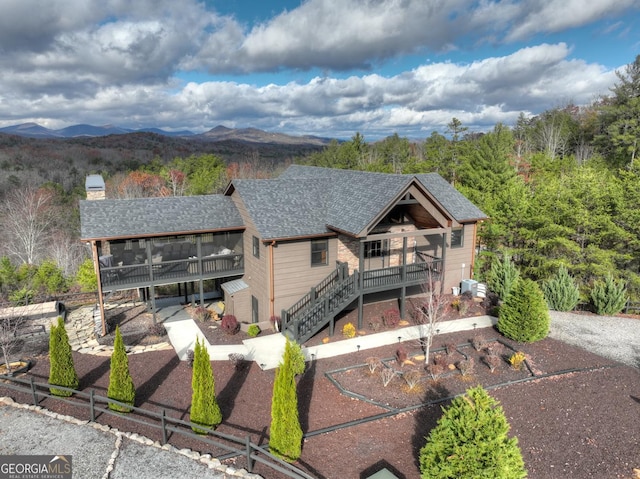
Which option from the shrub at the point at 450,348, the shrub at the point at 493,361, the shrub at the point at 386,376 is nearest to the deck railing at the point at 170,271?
the shrub at the point at 386,376

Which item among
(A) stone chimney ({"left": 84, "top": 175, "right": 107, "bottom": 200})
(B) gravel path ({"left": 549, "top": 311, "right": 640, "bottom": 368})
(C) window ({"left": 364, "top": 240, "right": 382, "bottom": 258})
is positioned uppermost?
(A) stone chimney ({"left": 84, "top": 175, "right": 107, "bottom": 200})

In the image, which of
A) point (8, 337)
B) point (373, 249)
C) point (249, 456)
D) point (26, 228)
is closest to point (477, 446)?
Result: point (249, 456)

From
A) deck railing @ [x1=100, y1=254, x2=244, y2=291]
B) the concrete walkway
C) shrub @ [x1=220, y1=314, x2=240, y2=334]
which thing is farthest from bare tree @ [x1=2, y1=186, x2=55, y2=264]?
shrub @ [x1=220, y1=314, x2=240, y2=334]

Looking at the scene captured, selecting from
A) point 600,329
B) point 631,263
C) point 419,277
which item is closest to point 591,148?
point 631,263

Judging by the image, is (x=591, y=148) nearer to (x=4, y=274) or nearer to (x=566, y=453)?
(x=566, y=453)

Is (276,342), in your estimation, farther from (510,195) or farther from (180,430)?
(510,195)

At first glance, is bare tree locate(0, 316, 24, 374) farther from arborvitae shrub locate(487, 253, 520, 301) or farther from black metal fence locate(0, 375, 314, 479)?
arborvitae shrub locate(487, 253, 520, 301)

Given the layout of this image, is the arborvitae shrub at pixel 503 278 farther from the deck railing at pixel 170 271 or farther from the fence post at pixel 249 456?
the fence post at pixel 249 456
